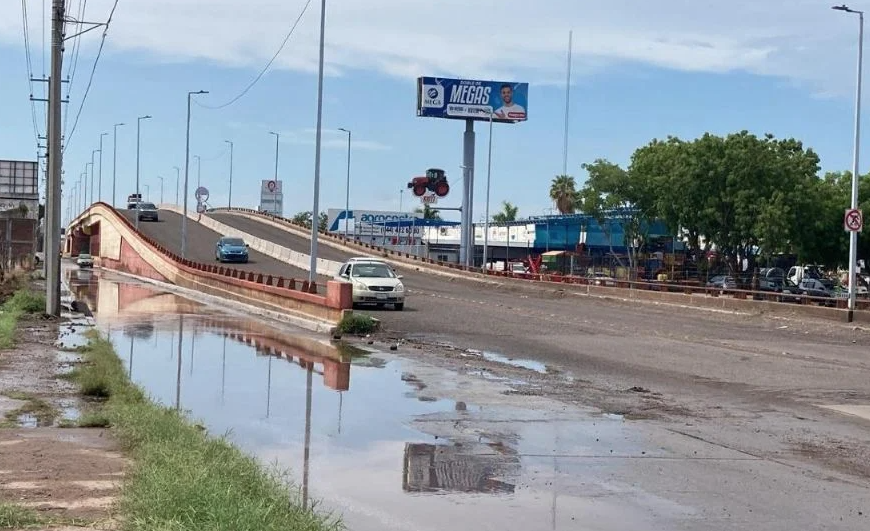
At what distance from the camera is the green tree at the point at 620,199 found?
65.9m

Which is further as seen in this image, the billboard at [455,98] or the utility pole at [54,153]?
the billboard at [455,98]

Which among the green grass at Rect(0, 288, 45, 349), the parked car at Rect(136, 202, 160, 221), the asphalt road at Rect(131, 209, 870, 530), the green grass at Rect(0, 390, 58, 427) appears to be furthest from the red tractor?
the green grass at Rect(0, 390, 58, 427)

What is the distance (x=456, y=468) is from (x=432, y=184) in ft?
244

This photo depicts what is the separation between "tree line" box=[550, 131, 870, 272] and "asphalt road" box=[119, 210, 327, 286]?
20.0 meters

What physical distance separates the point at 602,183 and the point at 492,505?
59.6 metres

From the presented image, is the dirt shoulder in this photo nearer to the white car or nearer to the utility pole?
the utility pole

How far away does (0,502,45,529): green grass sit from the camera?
657cm

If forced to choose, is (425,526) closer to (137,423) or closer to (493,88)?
(137,423)

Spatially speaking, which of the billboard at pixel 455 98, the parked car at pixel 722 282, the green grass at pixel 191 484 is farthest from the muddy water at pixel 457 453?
the billboard at pixel 455 98

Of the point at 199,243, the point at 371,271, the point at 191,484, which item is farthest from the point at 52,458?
the point at 199,243

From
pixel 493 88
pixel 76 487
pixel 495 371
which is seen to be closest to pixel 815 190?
pixel 493 88

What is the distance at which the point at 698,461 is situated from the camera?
10469mm

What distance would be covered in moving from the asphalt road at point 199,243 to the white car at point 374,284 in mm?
20155

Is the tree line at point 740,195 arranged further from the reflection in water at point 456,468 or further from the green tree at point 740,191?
the reflection in water at point 456,468
